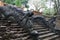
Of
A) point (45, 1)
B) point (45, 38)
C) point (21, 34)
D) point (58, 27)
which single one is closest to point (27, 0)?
point (45, 1)

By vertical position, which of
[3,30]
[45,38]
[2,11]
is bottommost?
[45,38]

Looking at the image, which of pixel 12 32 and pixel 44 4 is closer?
pixel 12 32

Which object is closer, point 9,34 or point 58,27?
point 9,34

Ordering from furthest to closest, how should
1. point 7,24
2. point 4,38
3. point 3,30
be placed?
1. point 7,24
2. point 3,30
3. point 4,38

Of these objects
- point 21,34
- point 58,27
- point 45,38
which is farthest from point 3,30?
point 58,27

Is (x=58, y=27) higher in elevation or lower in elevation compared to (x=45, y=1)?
lower

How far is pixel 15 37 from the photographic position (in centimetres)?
738

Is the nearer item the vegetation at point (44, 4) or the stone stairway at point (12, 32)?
the stone stairway at point (12, 32)

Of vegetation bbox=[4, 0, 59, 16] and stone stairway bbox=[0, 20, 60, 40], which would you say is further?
vegetation bbox=[4, 0, 59, 16]

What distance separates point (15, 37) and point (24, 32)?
1049mm

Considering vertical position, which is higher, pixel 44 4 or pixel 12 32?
pixel 44 4

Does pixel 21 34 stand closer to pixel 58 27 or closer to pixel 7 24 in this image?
pixel 7 24

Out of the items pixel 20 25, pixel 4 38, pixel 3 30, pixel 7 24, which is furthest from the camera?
pixel 20 25

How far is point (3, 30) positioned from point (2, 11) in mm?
1573
